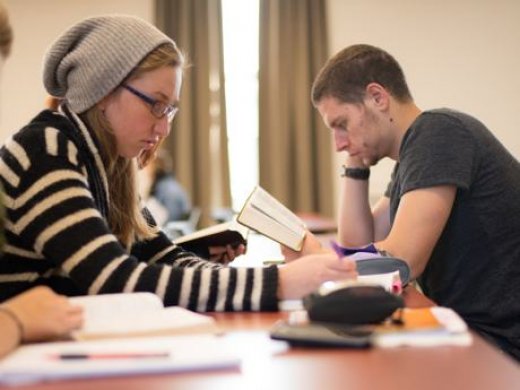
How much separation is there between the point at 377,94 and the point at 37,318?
1249mm

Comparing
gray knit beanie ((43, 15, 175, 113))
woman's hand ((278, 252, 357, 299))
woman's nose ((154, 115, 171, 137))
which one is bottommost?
woman's hand ((278, 252, 357, 299))

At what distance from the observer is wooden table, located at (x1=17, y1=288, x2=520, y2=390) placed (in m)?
0.70

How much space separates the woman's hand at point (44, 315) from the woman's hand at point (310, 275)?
361 mm

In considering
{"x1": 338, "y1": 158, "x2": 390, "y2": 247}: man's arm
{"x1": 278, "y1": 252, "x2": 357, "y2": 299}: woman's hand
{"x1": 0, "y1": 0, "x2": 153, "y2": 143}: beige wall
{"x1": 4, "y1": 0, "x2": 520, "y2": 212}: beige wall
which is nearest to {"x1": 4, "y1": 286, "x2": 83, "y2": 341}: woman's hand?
{"x1": 278, "y1": 252, "x2": 357, "y2": 299}: woman's hand

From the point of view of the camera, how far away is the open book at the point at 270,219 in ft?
4.24

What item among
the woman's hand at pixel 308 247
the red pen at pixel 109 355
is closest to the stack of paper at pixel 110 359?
the red pen at pixel 109 355

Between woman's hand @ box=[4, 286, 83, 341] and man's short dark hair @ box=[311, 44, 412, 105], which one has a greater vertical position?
man's short dark hair @ box=[311, 44, 412, 105]

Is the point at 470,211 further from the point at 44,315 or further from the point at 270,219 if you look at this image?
the point at 44,315

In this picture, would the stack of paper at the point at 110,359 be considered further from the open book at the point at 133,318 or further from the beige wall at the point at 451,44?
the beige wall at the point at 451,44

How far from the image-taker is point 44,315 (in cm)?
87

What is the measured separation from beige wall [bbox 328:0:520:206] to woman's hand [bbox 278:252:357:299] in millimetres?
4775

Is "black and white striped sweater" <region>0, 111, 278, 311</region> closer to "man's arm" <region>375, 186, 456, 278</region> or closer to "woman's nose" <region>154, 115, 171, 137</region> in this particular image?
"woman's nose" <region>154, 115, 171, 137</region>

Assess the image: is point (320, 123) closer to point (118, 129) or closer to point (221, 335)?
point (118, 129)

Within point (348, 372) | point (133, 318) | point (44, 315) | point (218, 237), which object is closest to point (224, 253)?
point (218, 237)
